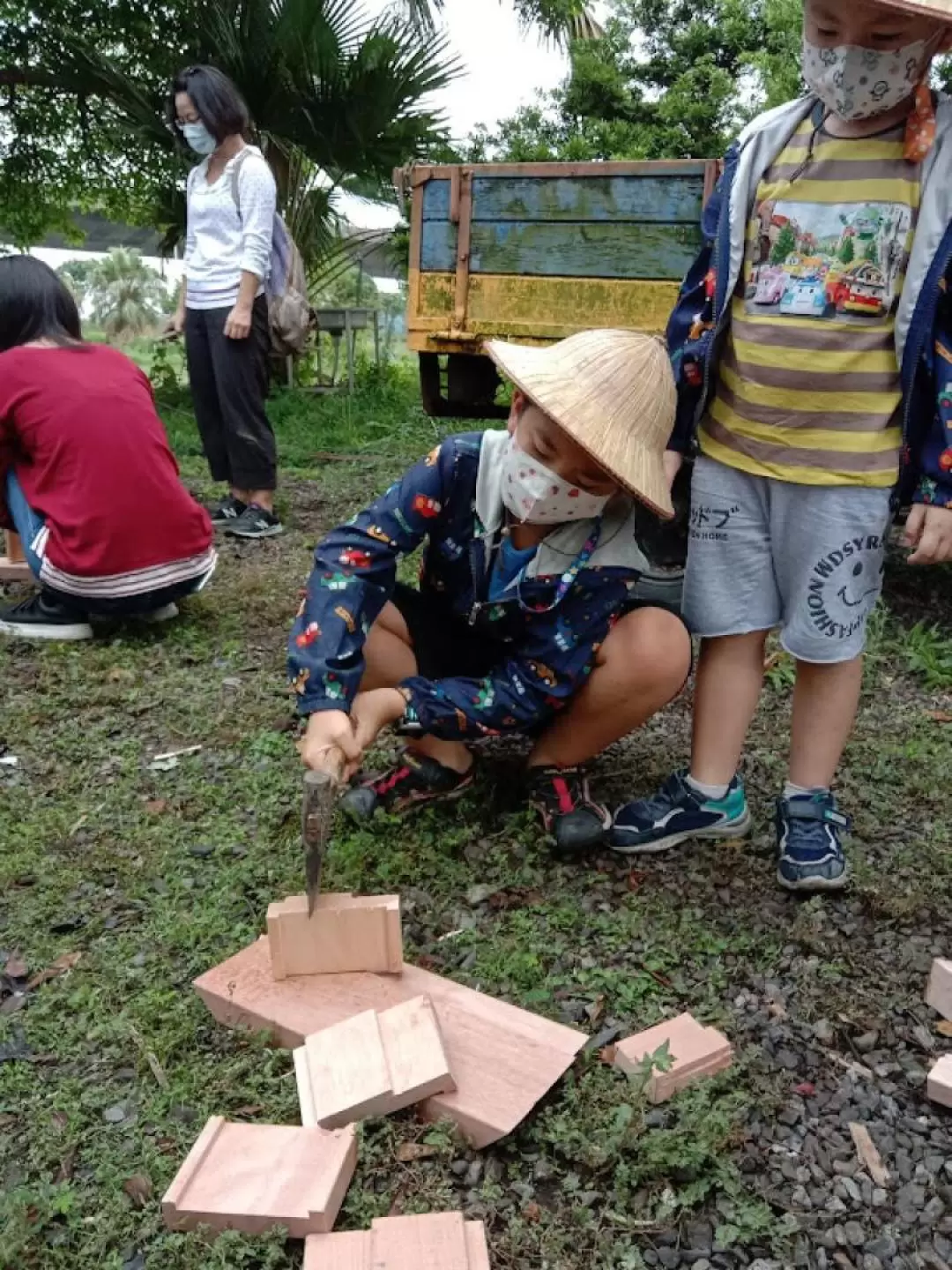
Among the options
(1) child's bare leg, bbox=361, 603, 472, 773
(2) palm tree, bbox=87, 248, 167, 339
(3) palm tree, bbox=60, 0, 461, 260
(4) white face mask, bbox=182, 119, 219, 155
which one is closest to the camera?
(1) child's bare leg, bbox=361, 603, 472, 773

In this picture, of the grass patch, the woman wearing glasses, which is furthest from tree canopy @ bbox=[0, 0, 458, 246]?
the grass patch

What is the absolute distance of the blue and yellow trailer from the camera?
3.89 metres

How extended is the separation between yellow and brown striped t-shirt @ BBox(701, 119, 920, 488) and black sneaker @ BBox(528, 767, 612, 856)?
862 mm

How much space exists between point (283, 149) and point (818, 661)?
807 centimetres

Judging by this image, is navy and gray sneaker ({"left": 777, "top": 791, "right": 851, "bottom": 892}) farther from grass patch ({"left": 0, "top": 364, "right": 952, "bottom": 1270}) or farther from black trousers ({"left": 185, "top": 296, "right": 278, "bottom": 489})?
black trousers ({"left": 185, "top": 296, "right": 278, "bottom": 489})

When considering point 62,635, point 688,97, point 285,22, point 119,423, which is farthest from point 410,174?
point 688,97

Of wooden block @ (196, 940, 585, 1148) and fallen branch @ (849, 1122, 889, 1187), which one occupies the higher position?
wooden block @ (196, 940, 585, 1148)

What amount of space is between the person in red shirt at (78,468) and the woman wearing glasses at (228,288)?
1.23 metres

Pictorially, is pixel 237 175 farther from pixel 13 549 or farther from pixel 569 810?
pixel 569 810

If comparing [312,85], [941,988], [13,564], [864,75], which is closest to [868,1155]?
[941,988]

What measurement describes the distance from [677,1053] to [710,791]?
79cm

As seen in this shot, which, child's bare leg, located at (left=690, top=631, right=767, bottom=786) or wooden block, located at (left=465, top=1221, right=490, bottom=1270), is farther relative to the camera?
child's bare leg, located at (left=690, top=631, right=767, bottom=786)

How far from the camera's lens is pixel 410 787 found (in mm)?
2602

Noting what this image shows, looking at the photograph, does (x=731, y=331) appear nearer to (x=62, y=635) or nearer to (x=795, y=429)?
(x=795, y=429)
